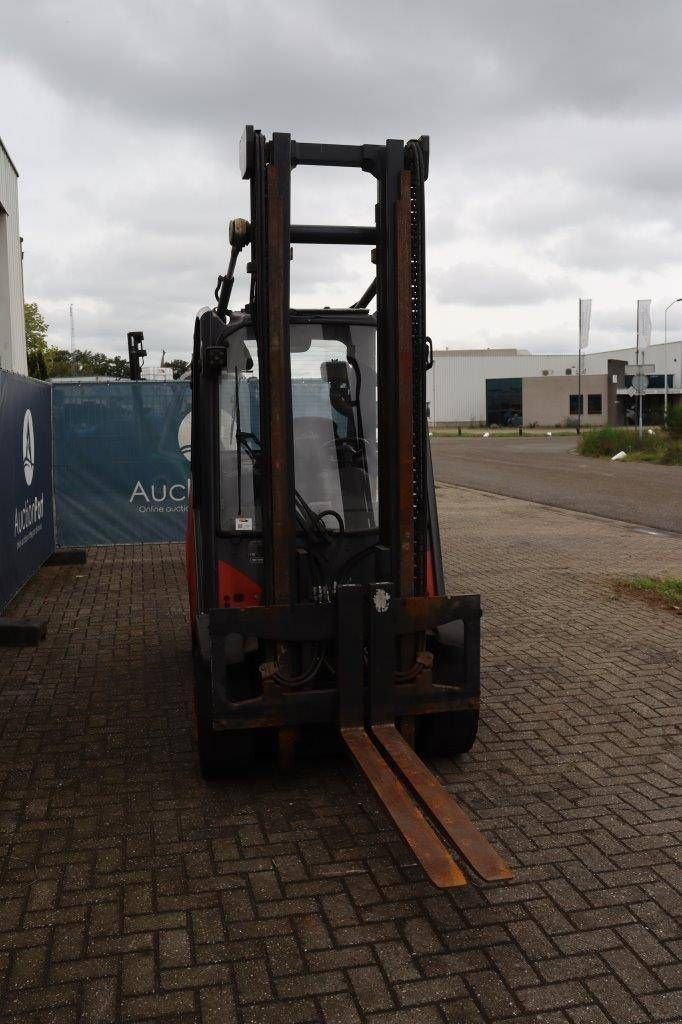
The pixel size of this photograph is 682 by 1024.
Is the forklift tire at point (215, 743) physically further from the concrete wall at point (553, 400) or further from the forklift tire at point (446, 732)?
the concrete wall at point (553, 400)

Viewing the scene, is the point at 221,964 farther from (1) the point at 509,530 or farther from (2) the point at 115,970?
(1) the point at 509,530

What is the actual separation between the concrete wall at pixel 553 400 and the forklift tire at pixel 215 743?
88.8 m

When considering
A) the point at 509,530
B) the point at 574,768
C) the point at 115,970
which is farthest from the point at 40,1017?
the point at 509,530

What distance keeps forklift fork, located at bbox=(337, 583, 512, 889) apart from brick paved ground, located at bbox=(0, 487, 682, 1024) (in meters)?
0.32

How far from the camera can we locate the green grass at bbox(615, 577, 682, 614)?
33.4ft

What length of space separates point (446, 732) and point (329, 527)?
1.31 metres

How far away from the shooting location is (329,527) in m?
5.28

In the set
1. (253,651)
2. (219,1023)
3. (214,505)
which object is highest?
(214,505)

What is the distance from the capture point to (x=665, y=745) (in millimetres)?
5832

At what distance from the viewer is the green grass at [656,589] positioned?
10173 mm

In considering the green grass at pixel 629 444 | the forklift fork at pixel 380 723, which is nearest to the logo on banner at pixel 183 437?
the forklift fork at pixel 380 723

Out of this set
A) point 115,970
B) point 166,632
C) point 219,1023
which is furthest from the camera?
point 166,632

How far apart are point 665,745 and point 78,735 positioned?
3594mm

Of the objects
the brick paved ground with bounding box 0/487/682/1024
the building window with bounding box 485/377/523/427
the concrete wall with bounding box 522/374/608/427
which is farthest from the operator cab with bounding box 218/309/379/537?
the building window with bounding box 485/377/523/427
